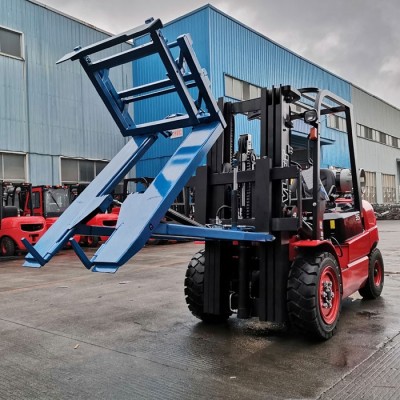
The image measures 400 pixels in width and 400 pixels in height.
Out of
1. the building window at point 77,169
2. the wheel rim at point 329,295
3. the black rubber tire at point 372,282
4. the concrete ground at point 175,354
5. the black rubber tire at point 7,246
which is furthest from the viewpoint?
the building window at point 77,169

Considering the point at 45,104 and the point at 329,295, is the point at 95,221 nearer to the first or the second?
the point at 45,104

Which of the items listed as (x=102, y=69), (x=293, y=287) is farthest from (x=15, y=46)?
(x=293, y=287)

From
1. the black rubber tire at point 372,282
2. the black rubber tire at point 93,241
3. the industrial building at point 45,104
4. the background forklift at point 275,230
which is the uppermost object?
the industrial building at point 45,104

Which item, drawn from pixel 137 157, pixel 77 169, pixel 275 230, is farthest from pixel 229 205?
pixel 77 169

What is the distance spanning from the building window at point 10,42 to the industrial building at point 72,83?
4cm

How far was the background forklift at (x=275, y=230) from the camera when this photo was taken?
461cm

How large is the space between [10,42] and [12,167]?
16.5 ft

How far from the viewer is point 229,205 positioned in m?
5.33

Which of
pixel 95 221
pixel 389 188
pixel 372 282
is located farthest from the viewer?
pixel 389 188

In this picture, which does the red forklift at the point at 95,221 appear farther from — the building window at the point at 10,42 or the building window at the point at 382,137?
the building window at the point at 382,137

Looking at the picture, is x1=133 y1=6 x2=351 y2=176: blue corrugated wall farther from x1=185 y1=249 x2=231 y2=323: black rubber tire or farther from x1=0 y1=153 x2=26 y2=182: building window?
x1=185 y1=249 x2=231 y2=323: black rubber tire

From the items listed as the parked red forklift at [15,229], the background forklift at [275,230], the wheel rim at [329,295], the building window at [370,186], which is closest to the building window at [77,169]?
the parked red forklift at [15,229]

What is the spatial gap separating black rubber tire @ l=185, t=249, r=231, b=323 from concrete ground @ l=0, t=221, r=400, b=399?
13cm

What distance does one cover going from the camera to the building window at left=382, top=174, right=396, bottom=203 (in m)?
45.1
